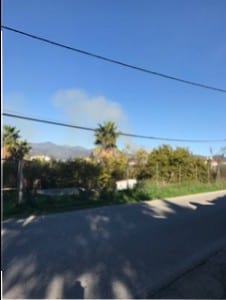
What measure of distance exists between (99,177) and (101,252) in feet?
51.1

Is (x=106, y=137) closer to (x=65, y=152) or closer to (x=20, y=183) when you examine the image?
(x=65, y=152)

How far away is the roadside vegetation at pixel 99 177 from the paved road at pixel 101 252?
3.28m

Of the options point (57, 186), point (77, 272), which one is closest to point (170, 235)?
point (77, 272)

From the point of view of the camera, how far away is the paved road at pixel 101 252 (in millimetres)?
6016

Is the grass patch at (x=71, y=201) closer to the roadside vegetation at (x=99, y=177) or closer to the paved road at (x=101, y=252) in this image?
the roadside vegetation at (x=99, y=177)

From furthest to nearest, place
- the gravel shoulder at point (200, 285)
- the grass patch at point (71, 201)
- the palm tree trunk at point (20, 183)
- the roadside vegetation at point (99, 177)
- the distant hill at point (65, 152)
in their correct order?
the distant hill at point (65, 152)
the roadside vegetation at point (99, 177)
the palm tree trunk at point (20, 183)
the grass patch at point (71, 201)
the gravel shoulder at point (200, 285)

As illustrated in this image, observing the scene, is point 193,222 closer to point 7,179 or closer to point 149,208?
point 149,208

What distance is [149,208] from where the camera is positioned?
676 inches

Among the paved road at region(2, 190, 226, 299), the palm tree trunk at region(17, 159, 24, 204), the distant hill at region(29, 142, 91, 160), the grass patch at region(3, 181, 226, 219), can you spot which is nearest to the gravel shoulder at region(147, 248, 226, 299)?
the paved road at region(2, 190, 226, 299)

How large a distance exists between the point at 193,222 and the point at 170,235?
2860 millimetres

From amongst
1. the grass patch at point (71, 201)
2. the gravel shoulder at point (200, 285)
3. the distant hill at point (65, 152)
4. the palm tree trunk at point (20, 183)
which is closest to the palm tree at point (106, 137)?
the distant hill at point (65, 152)

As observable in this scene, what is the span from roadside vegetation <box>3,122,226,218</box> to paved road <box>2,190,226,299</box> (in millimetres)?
3281

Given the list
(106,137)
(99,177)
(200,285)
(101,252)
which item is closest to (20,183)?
(99,177)

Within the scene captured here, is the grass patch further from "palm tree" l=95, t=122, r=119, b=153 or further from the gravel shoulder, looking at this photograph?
"palm tree" l=95, t=122, r=119, b=153
